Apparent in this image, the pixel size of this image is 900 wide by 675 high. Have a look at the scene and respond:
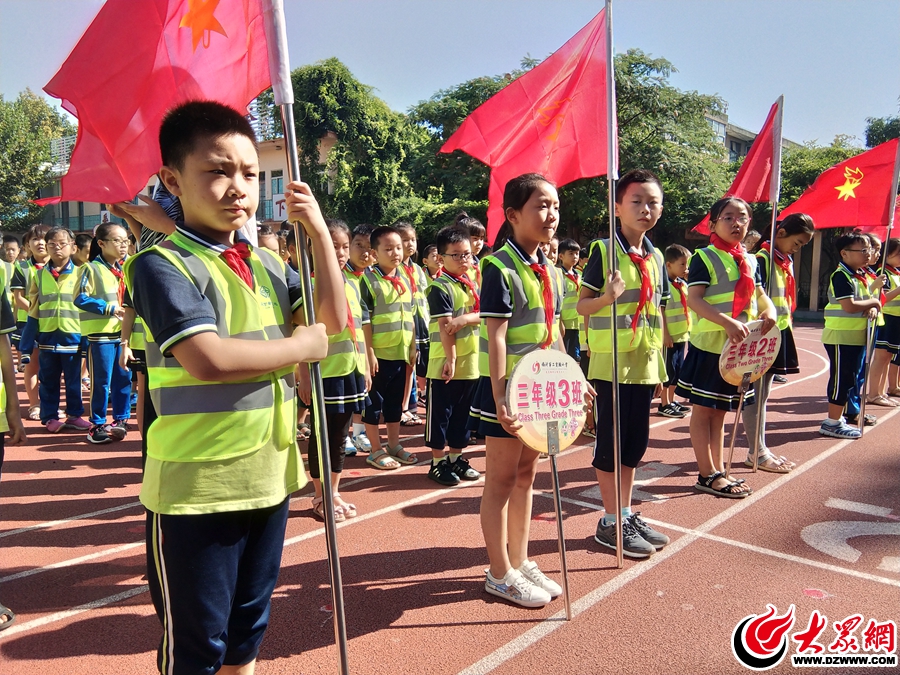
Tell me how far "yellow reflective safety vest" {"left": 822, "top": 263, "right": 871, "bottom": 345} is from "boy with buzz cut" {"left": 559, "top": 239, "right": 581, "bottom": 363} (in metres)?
2.66

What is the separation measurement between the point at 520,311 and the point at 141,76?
1863 mm

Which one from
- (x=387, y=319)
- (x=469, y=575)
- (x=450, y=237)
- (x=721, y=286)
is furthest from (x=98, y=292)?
(x=721, y=286)

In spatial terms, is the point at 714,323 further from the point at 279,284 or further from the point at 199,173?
the point at 199,173

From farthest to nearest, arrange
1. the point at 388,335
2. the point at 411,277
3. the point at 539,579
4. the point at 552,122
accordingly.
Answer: the point at 411,277, the point at 388,335, the point at 552,122, the point at 539,579

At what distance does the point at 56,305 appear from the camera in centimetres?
705

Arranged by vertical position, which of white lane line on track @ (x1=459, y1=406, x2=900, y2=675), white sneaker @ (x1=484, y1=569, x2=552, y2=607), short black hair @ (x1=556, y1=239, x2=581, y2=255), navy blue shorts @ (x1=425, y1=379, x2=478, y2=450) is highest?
short black hair @ (x1=556, y1=239, x2=581, y2=255)

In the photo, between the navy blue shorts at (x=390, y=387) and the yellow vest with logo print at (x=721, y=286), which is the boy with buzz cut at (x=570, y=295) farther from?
the yellow vest with logo print at (x=721, y=286)

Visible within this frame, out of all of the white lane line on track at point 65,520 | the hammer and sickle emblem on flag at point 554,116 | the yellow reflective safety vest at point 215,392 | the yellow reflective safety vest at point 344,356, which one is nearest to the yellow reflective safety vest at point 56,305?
the white lane line on track at point 65,520

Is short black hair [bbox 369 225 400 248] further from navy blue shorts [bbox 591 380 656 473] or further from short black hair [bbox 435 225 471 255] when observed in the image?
navy blue shorts [bbox 591 380 656 473]

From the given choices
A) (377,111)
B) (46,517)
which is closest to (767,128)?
(46,517)

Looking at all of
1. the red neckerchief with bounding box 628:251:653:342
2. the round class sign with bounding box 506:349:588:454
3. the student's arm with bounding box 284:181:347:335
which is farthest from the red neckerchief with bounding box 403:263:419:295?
the student's arm with bounding box 284:181:347:335

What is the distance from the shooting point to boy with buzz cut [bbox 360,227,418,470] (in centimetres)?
580

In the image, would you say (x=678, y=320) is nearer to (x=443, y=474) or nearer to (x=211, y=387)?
(x=443, y=474)

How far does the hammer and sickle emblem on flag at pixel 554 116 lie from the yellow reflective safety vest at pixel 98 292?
5049 mm
